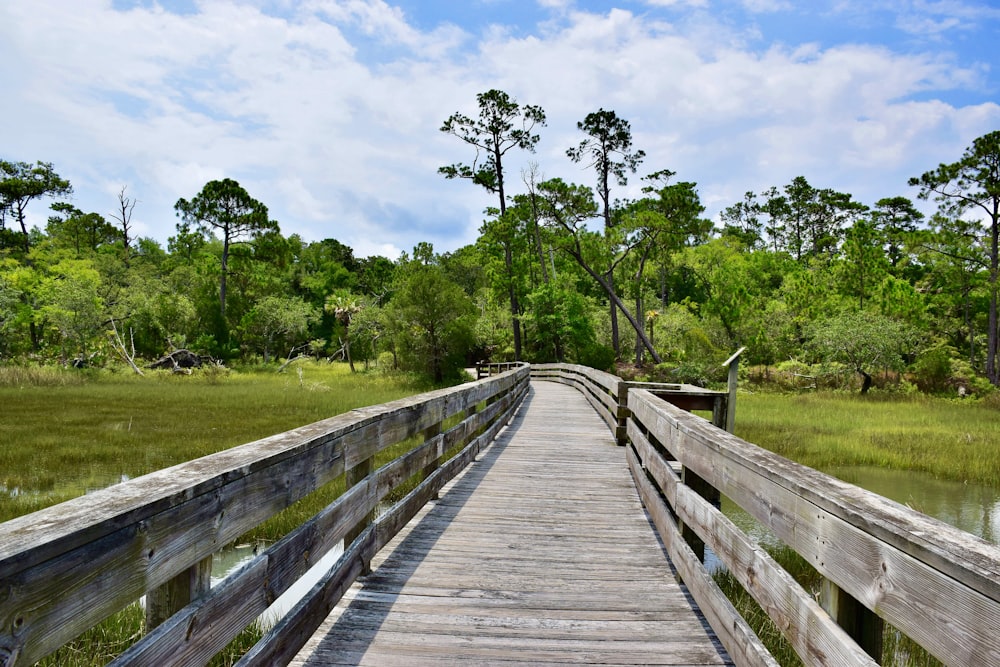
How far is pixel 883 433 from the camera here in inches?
595

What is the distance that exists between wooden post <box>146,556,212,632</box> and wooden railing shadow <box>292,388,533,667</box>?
0.92 meters

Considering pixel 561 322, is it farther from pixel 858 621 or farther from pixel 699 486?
pixel 858 621

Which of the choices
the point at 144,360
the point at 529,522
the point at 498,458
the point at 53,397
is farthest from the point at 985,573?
the point at 144,360

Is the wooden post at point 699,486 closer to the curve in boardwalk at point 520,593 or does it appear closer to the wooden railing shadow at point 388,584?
the curve in boardwalk at point 520,593

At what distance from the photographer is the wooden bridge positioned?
4.06 feet

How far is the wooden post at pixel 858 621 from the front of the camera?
1.61 m

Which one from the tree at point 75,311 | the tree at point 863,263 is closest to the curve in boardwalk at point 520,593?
the tree at point 863,263

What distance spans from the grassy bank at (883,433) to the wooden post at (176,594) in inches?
488

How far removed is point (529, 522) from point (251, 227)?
4963cm

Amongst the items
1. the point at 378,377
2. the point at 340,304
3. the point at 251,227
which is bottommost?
the point at 378,377

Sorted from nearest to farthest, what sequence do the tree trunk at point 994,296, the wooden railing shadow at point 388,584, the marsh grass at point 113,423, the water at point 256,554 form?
the wooden railing shadow at point 388,584, the water at point 256,554, the marsh grass at point 113,423, the tree trunk at point 994,296

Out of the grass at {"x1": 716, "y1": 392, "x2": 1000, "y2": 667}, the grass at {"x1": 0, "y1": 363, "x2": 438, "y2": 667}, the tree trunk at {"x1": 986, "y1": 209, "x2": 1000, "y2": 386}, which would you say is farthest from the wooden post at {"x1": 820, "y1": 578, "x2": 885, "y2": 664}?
the tree trunk at {"x1": 986, "y1": 209, "x2": 1000, "y2": 386}

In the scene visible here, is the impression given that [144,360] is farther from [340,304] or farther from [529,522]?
[529,522]

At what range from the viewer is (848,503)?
1.66 metres
